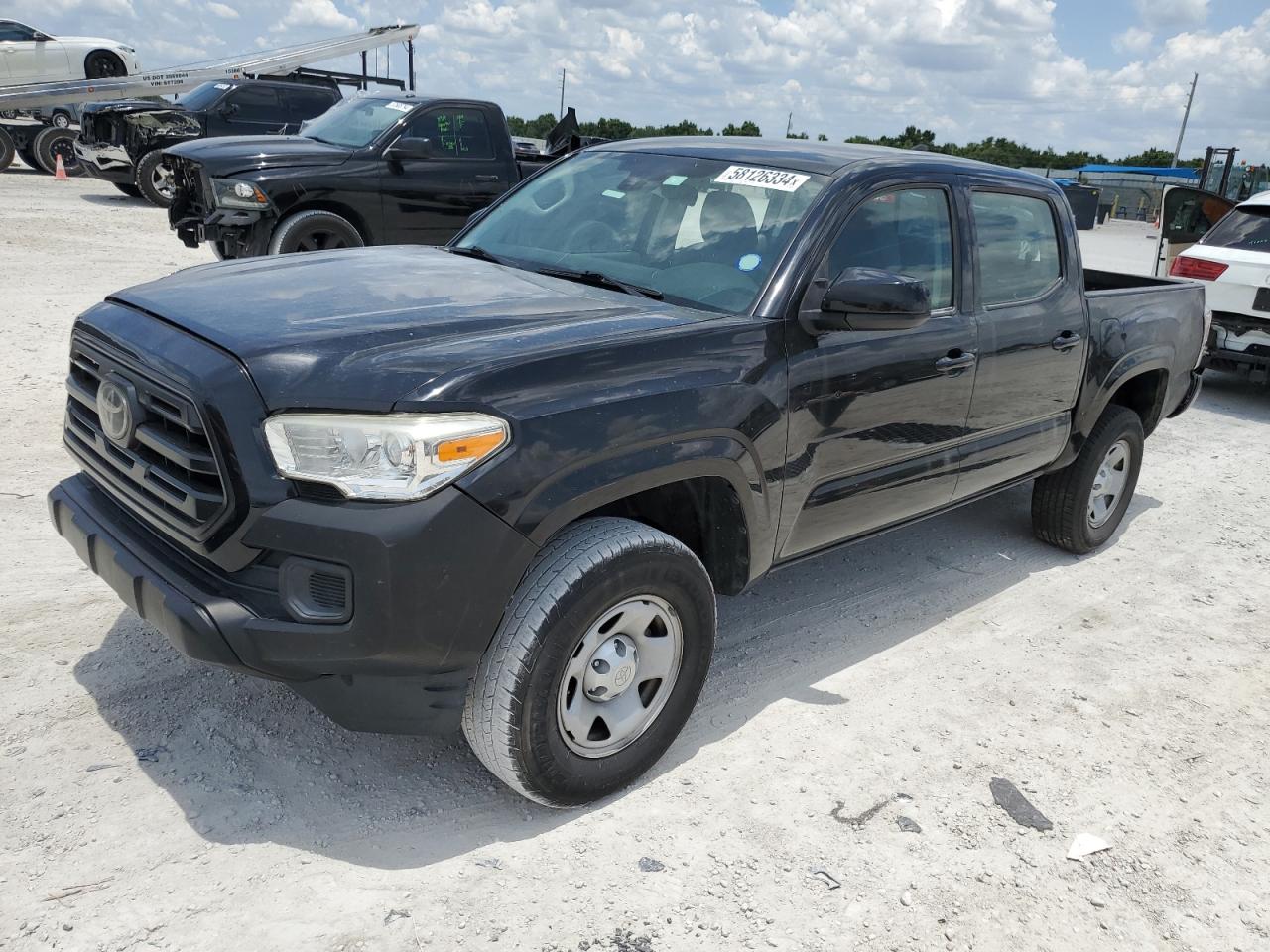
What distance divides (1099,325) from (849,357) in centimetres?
203

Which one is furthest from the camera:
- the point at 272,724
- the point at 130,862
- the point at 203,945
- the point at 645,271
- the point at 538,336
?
the point at 645,271

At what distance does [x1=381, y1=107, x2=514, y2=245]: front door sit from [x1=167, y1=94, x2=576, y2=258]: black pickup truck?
0.01 m

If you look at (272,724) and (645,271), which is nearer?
(272,724)

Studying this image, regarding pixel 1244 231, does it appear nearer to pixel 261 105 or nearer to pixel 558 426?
pixel 558 426

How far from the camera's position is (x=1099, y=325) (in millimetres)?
4879

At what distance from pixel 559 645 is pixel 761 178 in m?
1.94

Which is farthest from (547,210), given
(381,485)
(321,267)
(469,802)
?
(469,802)

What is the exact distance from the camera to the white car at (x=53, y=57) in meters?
20.8

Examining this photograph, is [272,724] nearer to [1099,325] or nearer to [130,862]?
[130,862]

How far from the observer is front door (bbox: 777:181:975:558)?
3.41 meters

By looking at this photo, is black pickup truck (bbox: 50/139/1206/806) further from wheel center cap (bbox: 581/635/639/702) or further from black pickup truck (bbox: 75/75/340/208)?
black pickup truck (bbox: 75/75/340/208)

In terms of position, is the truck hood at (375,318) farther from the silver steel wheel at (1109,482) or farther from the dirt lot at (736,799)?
the silver steel wheel at (1109,482)

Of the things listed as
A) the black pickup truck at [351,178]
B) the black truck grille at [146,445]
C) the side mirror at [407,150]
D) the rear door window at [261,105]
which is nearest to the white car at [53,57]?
the rear door window at [261,105]

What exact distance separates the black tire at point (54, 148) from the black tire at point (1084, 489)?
19264 millimetres
